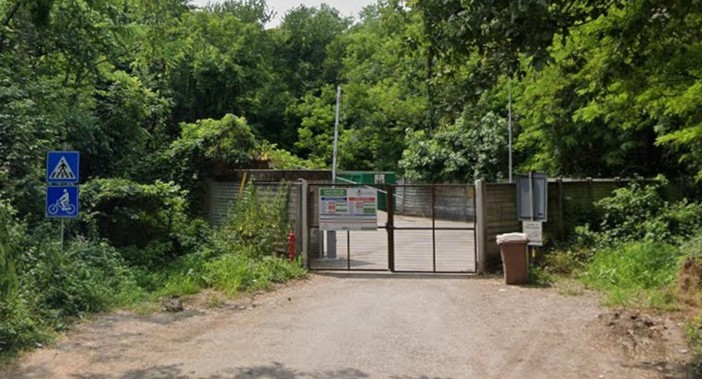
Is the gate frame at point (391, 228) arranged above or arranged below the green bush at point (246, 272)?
above

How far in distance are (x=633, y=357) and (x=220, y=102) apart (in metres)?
33.6

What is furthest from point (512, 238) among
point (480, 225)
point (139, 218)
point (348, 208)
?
point (139, 218)

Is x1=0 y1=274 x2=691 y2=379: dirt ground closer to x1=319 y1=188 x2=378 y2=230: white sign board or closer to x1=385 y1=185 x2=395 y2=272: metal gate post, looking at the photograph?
x1=385 y1=185 x2=395 y2=272: metal gate post

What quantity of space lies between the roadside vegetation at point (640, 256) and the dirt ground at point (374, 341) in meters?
0.81

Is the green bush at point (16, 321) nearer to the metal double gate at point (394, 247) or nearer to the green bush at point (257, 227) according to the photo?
the green bush at point (257, 227)

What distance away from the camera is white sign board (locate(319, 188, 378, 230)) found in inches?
586

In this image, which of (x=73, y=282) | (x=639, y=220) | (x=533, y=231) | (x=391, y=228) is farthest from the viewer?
(x=639, y=220)

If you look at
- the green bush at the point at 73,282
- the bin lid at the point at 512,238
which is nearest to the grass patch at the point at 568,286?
the bin lid at the point at 512,238

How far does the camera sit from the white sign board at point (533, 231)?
14.2m

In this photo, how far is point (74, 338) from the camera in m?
9.11

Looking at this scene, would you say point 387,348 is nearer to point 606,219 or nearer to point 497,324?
point 497,324

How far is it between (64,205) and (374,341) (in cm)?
606

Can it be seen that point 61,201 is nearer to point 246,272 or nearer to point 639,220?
point 246,272

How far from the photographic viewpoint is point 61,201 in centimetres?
1134
